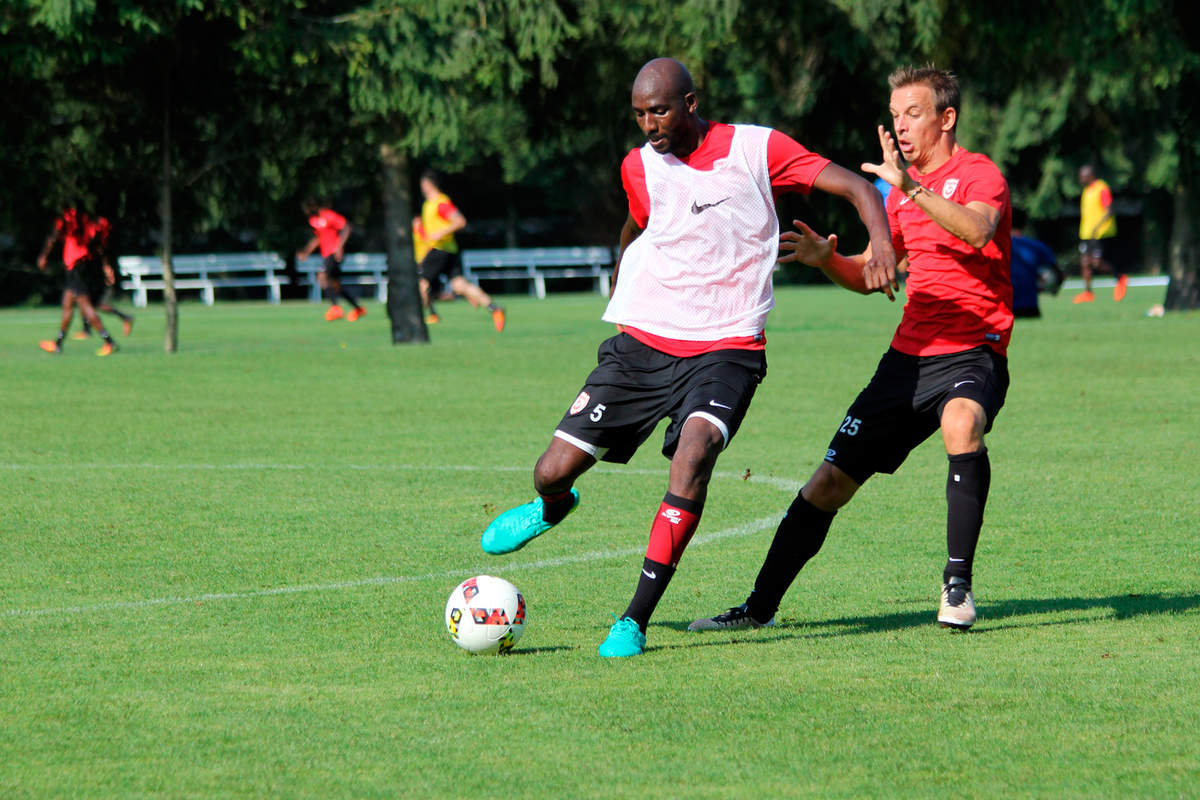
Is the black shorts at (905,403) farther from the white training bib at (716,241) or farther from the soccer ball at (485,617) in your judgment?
the soccer ball at (485,617)

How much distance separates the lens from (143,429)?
14.1 m

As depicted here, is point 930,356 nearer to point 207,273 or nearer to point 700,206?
point 700,206

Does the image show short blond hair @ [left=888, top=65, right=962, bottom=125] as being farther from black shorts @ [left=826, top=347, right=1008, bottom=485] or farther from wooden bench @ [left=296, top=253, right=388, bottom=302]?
wooden bench @ [left=296, top=253, right=388, bottom=302]

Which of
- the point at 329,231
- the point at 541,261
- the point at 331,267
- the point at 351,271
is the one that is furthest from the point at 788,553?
the point at 541,261

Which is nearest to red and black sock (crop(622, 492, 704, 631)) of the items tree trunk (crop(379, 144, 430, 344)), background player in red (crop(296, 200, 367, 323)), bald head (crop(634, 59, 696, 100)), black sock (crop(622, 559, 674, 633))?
black sock (crop(622, 559, 674, 633))

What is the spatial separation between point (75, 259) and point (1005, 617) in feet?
61.8

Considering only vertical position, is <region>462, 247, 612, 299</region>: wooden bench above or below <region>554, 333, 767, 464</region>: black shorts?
below

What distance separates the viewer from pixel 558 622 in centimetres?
680

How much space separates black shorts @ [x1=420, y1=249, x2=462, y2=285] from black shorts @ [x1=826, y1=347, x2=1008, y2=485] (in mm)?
20140

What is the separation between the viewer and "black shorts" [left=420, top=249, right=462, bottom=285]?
26.8 m

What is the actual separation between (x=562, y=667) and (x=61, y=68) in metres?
19.7

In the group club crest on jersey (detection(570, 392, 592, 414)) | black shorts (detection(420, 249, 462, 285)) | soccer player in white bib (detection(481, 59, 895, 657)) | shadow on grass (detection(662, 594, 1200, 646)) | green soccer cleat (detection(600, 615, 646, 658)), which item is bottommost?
shadow on grass (detection(662, 594, 1200, 646))

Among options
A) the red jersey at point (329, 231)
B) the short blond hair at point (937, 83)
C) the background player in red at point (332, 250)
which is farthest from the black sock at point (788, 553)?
the red jersey at point (329, 231)

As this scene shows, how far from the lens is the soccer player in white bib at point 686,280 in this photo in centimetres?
651
